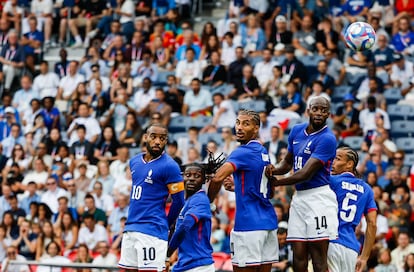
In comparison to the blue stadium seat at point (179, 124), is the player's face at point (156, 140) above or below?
below

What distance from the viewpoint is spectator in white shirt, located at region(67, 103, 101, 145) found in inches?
885

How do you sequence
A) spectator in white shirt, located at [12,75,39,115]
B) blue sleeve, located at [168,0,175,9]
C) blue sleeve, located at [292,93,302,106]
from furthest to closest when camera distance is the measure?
1. blue sleeve, located at [168,0,175,9]
2. spectator in white shirt, located at [12,75,39,115]
3. blue sleeve, located at [292,93,302,106]

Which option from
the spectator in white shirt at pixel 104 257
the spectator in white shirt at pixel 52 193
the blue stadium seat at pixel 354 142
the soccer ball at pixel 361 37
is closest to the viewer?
the soccer ball at pixel 361 37

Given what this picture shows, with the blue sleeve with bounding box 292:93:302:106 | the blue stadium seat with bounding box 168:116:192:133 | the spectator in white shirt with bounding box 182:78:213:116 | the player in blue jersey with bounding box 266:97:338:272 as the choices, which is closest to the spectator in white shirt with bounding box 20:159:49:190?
the blue stadium seat with bounding box 168:116:192:133

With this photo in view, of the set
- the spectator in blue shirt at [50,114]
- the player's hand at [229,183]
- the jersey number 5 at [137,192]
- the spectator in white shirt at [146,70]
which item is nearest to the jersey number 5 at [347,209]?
the player's hand at [229,183]

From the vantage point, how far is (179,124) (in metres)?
22.3

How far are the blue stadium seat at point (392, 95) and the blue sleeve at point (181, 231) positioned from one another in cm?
1022

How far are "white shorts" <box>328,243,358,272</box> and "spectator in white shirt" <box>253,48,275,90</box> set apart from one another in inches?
399

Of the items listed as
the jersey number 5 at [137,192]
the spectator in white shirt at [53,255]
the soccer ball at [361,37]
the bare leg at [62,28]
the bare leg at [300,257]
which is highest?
the bare leg at [62,28]

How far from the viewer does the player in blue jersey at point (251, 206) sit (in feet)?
38.4

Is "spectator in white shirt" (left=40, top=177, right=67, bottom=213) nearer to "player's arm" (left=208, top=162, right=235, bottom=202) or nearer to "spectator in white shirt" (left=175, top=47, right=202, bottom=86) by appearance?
"spectator in white shirt" (left=175, top=47, right=202, bottom=86)

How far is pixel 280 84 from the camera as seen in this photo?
21.9 m

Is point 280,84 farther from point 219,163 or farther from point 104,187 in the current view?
point 219,163

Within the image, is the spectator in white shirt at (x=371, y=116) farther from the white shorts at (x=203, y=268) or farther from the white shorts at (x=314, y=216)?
the white shorts at (x=203, y=268)
